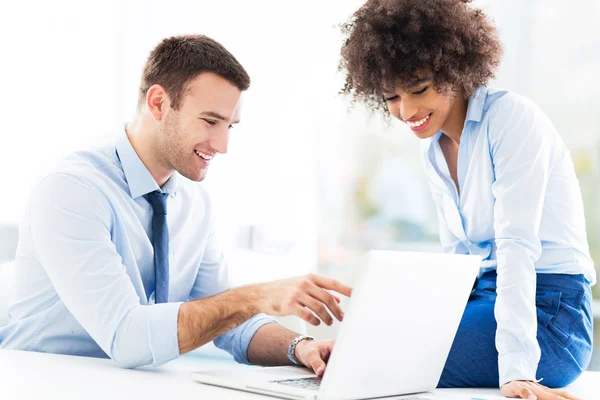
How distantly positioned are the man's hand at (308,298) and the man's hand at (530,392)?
46 cm

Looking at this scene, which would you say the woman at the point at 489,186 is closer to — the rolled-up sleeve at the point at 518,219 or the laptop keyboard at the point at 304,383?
the rolled-up sleeve at the point at 518,219

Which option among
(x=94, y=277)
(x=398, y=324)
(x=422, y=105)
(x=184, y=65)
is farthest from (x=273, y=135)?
(x=398, y=324)

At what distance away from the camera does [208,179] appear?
3.41m

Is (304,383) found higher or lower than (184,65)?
lower

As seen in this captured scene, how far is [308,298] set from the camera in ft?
4.08

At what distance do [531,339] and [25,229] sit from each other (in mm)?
1148

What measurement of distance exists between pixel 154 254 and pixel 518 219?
83 centimetres

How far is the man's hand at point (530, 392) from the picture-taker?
1.40 metres

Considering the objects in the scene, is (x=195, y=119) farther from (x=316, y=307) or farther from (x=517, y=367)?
(x=517, y=367)

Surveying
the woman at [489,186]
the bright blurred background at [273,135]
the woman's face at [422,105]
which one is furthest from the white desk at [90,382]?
the bright blurred background at [273,135]

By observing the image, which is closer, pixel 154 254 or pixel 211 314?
pixel 211 314

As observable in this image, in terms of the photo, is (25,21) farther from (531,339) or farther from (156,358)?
(531,339)

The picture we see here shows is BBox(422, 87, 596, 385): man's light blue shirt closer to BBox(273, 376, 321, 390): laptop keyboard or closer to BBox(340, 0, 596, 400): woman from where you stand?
BBox(340, 0, 596, 400): woman

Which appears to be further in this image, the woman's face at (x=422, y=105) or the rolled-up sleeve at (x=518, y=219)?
the woman's face at (x=422, y=105)
